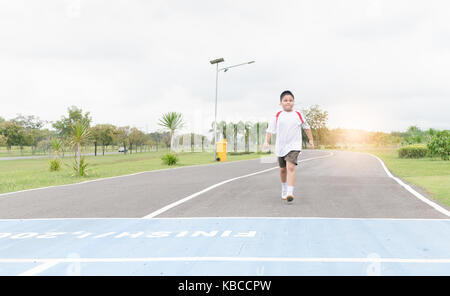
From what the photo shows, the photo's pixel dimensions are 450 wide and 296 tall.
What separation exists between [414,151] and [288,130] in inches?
1185

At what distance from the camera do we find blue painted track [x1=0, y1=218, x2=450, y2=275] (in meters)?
3.55

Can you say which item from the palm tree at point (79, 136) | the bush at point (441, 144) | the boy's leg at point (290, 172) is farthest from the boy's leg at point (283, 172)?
the bush at point (441, 144)

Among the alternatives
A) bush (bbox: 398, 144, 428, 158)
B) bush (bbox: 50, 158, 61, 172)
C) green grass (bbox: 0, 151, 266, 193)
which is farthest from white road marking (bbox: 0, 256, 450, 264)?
bush (bbox: 398, 144, 428, 158)

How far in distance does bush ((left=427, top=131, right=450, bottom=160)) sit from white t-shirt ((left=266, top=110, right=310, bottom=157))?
23.9 m

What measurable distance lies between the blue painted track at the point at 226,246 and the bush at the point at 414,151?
100.0 ft

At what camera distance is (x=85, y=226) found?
5.66 metres

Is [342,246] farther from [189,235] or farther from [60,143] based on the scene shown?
[60,143]

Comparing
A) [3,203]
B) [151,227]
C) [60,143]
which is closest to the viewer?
[151,227]

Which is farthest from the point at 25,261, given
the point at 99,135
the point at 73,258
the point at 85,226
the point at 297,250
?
the point at 99,135

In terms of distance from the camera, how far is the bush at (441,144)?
89.5ft

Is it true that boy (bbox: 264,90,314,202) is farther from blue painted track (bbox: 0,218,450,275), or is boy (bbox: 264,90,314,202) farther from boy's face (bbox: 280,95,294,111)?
blue painted track (bbox: 0,218,450,275)

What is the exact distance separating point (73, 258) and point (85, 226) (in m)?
1.80

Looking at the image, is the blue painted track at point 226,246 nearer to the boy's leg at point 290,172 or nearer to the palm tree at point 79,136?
the boy's leg at point 290,172
